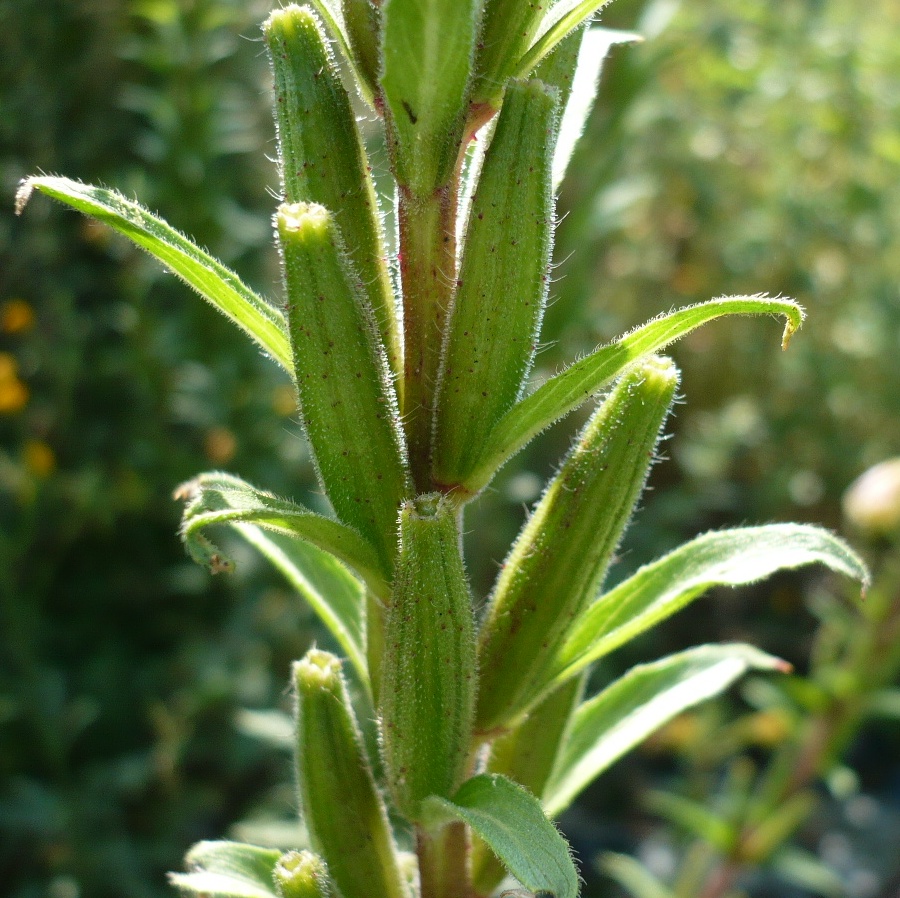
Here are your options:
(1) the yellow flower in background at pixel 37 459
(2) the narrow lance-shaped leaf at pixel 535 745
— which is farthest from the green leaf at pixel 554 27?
(1) the yellow flower in background at pixel 37 459

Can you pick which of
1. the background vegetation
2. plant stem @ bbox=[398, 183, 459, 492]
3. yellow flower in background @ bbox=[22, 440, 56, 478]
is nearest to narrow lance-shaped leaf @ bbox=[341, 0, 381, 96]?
plant stem @ bbox=[398, 183, 459, 492]

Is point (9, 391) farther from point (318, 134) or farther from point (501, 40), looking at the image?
point (501, 40)

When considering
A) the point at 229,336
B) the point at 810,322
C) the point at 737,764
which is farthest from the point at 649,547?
the point at 229,336

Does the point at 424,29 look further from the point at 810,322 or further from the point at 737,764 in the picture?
the point at 810,322

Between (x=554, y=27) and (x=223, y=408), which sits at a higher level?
(x=554, y=27)

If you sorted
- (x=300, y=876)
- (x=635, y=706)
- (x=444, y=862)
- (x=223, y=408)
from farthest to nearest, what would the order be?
(x=223, y=408)
(x=635, y=706)
(x=444, y=862)
(x=300, y=876)

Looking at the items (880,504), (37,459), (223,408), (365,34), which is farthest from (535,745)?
(37,459)

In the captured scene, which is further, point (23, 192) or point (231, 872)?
point (231, 872)
